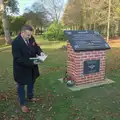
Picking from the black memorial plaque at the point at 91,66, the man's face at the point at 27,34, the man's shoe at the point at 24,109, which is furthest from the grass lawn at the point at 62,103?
the man's face at the point at 27,34

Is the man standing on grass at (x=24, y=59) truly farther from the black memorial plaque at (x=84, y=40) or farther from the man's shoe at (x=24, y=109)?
the black memorial plaque at (x=84, y=40)

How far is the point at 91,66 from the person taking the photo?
558 centimetres

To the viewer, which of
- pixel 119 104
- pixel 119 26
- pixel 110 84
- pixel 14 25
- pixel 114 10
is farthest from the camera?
pixel 14 25

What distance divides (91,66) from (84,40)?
2.39 ft

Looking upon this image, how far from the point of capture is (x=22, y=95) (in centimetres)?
409

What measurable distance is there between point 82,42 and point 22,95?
2.24 metres

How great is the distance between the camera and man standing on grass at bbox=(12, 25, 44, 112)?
12.3 feet

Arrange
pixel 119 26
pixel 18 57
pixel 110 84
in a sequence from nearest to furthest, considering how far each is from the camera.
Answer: pixel 18 57
pixel 110 84
pixel 119 26

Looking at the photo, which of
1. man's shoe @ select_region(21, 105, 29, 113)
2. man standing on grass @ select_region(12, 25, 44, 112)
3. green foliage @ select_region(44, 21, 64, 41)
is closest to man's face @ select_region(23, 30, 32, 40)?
man standing on grass @ select_region(12, 25, 44, 112)

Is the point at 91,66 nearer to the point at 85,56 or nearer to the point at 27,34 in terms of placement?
the point at 85,56

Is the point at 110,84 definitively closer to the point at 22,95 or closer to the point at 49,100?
the point at 49,100

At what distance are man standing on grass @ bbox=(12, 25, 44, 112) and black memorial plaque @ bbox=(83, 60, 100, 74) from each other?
5.60 feet

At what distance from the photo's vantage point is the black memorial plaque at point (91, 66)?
18.0 feet

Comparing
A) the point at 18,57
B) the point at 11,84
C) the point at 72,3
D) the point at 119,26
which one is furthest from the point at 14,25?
the point at 18,57
